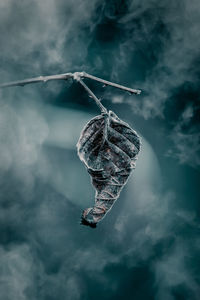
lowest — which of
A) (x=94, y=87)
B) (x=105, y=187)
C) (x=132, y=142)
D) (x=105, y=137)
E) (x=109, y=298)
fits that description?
(x=105, y=187)

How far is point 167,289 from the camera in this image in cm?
2231

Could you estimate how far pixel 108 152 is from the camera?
3084 millimetres

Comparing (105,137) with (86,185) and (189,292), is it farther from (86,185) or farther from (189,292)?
(189,292)

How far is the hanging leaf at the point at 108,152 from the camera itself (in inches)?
117

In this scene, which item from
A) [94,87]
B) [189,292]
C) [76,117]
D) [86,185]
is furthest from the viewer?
[189,292]

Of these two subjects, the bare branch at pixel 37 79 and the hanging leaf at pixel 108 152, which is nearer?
the bare branch at pixel 37 79

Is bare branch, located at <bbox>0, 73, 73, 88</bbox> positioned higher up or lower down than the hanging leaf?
lower down

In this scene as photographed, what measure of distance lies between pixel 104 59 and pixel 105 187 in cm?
671

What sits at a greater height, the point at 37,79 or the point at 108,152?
the point at 108,152

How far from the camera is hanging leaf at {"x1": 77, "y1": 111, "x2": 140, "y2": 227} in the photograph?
298 centimetres

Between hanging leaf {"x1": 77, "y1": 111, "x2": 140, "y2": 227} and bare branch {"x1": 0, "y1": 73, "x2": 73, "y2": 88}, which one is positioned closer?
bare branch {"x1": 0, "y1": 73, "x2": 73, "y2": 88}

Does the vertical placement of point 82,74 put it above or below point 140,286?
below

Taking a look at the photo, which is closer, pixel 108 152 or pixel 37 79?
pixel 37 79

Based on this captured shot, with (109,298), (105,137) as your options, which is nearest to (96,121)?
(105,137)
